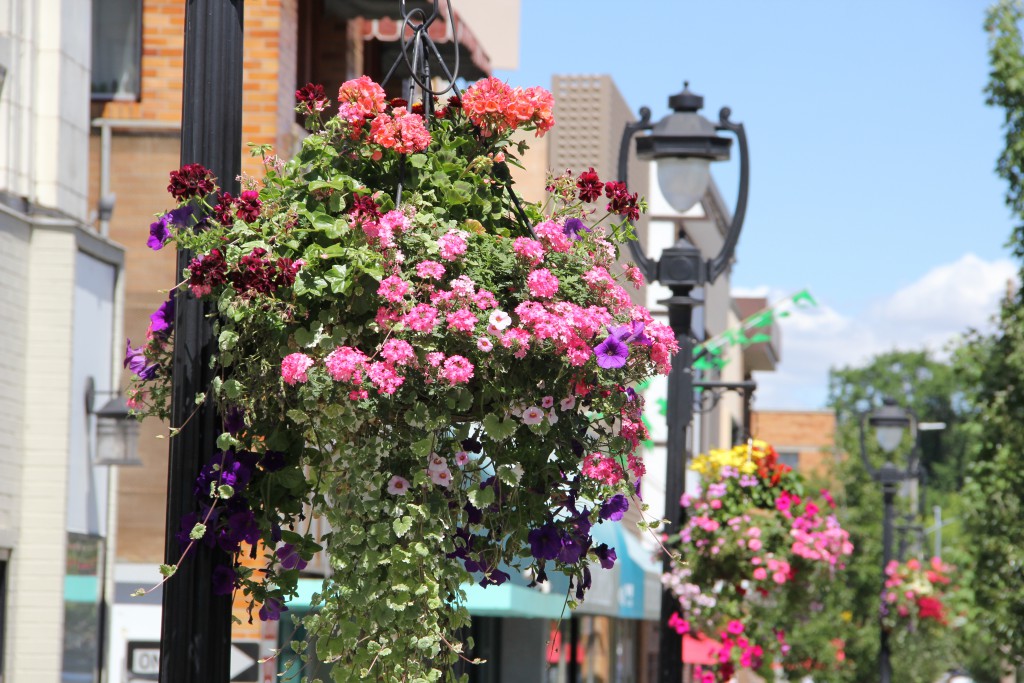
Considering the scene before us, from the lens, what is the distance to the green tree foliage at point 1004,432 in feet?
53.9

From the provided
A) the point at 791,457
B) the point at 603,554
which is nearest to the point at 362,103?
the point at 603,554

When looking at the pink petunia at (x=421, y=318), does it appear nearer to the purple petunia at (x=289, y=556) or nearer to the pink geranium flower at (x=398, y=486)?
the pink geranium flower at (x=398, y=486)

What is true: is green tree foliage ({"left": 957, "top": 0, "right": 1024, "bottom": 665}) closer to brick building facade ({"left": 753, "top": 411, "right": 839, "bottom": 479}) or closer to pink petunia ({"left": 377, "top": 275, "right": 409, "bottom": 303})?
pink petunia ({"left": 377, "top": 275, "right": 409, "bottom": 303})

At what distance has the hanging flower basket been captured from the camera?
11.4 m

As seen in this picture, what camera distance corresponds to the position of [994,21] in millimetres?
16734

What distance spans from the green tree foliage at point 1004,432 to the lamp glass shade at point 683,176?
7.20 m

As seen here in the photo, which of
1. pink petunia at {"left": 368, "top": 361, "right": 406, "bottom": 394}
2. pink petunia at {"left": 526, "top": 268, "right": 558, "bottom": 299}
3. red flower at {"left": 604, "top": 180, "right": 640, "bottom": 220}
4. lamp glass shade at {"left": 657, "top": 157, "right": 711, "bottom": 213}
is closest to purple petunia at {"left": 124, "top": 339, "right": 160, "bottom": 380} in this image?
pink petunia at {"left": 368, "top": 361, "right": 406, "bottom": 394}

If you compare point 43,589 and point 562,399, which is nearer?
point 562,399

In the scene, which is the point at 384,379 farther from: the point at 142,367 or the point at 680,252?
the point at 680,252

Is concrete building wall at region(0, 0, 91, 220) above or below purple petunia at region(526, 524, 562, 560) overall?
above

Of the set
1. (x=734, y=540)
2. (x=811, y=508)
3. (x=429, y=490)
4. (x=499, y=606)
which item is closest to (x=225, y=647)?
(x=429, y=490)

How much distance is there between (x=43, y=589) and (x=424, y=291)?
983cm

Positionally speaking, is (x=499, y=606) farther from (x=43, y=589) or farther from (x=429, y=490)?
(x=429, y=490)

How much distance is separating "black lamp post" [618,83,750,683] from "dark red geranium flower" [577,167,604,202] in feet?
16.1
